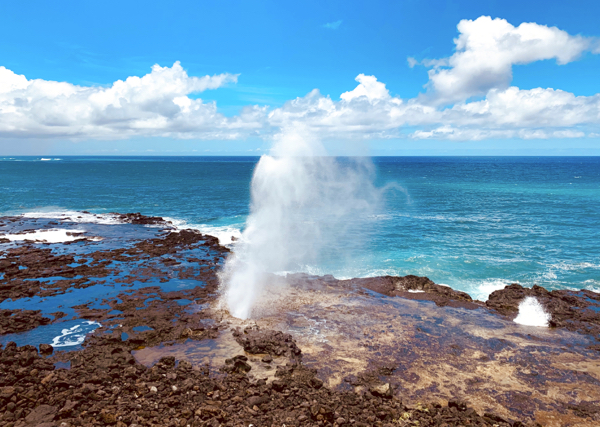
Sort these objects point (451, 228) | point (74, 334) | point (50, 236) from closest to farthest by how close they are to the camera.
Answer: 1. point (74, 334)
2. point (50, 236)
3. point (451, 228)

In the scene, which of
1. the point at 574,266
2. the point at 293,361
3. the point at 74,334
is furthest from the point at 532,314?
→ the point at 74,334

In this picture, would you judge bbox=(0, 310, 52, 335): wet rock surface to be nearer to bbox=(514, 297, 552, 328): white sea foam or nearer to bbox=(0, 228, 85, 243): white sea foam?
bbox=(0, 228, 85, 243): white sea foam

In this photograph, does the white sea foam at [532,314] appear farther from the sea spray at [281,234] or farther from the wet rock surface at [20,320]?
the wet rock surface at [20,320]

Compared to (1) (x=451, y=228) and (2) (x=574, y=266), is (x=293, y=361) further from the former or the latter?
(1) (x=451, y=228)

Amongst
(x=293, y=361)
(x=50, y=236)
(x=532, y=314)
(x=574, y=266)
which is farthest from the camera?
(x=50, y=236)

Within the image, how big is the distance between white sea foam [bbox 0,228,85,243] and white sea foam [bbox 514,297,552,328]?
40561 millimetres

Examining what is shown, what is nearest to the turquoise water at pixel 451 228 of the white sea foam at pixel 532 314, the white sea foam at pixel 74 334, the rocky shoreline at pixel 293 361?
the white sea foam at pixel 532 314

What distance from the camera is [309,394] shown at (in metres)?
13.1

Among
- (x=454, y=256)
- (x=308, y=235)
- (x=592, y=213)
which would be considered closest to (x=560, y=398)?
(x=454, y=256)

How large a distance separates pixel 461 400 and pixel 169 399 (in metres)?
10.7

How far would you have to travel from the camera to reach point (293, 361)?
15.7m

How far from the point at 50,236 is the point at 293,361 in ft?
116

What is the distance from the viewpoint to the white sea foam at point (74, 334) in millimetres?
17214

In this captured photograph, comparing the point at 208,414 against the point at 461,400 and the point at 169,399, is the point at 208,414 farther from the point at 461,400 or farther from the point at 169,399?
the point at 461,400
